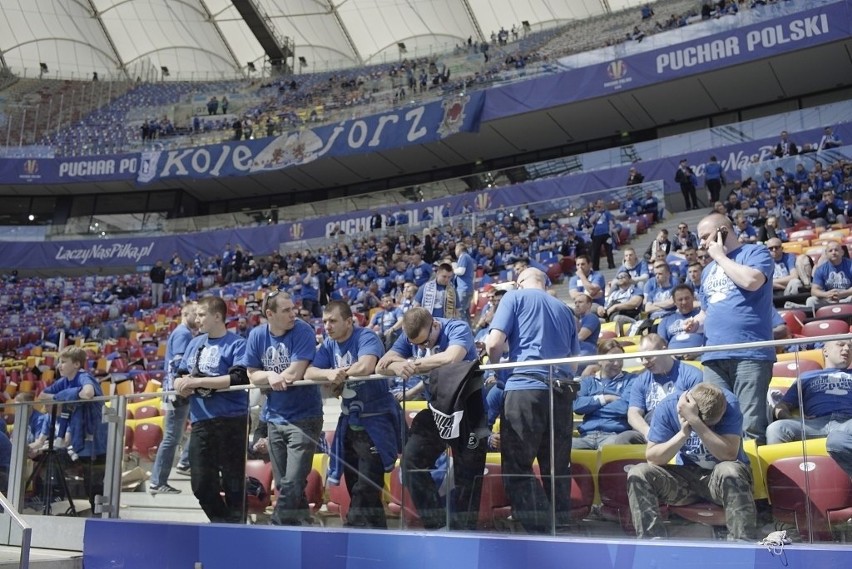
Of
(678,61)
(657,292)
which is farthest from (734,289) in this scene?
(678,61)

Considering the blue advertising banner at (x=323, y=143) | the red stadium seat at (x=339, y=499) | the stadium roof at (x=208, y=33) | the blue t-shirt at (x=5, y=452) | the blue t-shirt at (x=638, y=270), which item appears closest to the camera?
the red stadium seat at (x=339, y=499)

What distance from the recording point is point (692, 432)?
3658 millimetres

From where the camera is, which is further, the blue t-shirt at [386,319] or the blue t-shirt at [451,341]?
the blue t-shirt at [386,319]

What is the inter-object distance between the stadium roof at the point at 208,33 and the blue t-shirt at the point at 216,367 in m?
30.0

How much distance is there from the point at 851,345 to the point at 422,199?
22.5 m

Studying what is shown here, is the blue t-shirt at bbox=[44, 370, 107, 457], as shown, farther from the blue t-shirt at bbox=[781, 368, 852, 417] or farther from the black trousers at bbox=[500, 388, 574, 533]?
the blue t-shirt at bbox=[781, 368, 852, 417]

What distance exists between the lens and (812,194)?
14734mm

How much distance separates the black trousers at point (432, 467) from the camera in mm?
4324

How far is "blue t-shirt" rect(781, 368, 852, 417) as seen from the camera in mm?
3381

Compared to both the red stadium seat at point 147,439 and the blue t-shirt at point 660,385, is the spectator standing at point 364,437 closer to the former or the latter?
the blue t-shirt at point 660,385

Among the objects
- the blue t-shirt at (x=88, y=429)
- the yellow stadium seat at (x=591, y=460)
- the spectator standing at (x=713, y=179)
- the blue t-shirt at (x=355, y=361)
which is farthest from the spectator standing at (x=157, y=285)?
the yellow stadium seat at (x=591, y=460)

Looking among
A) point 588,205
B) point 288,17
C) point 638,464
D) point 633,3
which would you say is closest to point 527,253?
point 588,205

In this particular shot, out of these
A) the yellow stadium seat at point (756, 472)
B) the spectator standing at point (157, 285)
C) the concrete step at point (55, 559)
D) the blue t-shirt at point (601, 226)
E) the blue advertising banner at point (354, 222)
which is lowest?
the concrete step at point (55, 559)

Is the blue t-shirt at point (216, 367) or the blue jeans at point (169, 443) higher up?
the blue t-shirt at point (216, 367)
